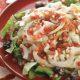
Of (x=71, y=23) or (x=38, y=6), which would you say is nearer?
(x=71, y=23)

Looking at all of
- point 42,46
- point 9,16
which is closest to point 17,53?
point 42,46

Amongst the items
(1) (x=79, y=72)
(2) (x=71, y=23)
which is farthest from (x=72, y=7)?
(1) (x=79, y=72)

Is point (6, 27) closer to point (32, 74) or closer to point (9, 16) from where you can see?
point (9, 16)

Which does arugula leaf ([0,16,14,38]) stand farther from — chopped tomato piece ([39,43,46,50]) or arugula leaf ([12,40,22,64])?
chopped tomato piece ([39,43,46,50])

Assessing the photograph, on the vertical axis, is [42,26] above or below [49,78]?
above

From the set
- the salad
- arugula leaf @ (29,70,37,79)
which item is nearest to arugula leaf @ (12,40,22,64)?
the salad

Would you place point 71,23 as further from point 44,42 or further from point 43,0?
point 43,0
